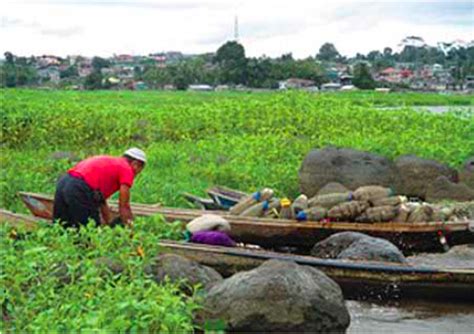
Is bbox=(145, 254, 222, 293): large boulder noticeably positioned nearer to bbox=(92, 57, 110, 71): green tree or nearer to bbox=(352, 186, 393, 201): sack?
bbox=(352, 186, 393, 201): sack

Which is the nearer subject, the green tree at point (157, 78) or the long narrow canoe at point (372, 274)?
the long narrow canoe at point (372, 274)

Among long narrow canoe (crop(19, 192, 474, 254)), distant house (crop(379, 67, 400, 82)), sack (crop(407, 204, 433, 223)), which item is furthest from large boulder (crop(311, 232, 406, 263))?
distant house (crop(379, 67, 400, 82))

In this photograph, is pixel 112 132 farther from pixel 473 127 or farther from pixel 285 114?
pixel 473 127

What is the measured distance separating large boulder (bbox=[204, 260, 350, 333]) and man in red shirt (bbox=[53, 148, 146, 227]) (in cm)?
216

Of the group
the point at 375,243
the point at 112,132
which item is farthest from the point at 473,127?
the point at 375,243

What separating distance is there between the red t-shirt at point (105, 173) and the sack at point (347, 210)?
287 cm

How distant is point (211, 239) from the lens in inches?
382

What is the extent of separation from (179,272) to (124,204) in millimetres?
1614

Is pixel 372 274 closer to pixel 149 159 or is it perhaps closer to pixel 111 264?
pixel 111 264

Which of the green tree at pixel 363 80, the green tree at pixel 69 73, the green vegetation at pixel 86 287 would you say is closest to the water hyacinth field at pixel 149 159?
the green vegetation at pixel 86 287

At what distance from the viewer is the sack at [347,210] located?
11.0 meters

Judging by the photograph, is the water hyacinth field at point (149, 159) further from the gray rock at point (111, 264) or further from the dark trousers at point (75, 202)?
the dark trousers at point (75, 202)

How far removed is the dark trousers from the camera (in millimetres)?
9188

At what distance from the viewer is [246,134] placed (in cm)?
2142
